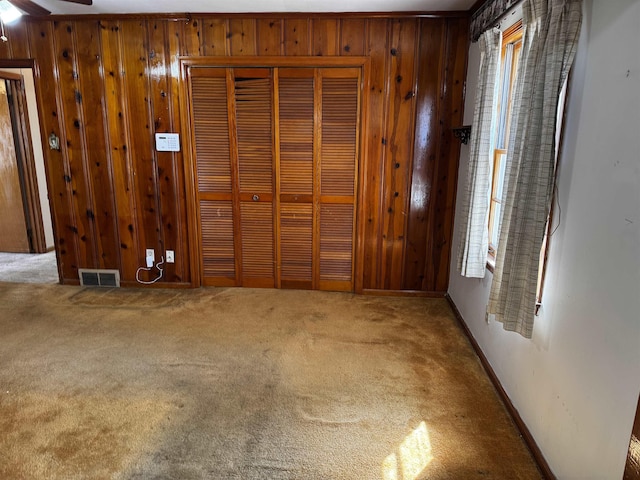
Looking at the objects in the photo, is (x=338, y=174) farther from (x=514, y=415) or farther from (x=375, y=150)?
(x=514, y=415)

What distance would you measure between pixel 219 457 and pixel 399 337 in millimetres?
1538

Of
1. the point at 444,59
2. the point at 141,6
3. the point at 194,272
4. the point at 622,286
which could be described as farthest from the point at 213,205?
the point at 622,286

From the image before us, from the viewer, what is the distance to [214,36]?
336 cm

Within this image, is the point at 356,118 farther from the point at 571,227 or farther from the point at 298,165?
the point at 571,227

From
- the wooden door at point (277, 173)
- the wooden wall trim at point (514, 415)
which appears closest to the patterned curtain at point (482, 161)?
the wooden wall trim at point (514, 415)

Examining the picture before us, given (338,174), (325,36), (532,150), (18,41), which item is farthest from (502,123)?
(18,41)

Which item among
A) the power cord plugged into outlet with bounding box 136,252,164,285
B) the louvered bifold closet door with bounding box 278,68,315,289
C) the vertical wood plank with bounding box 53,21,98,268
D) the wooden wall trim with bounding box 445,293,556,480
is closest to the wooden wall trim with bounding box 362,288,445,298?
the louvered bifold closet door with bounding box 278,68,315,289

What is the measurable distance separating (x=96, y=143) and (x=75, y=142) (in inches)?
7.5

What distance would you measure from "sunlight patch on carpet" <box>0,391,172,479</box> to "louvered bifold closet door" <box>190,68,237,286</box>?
1722 mm

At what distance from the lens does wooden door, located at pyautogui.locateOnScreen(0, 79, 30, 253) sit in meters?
4.57

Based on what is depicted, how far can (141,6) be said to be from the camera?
3.12 meters

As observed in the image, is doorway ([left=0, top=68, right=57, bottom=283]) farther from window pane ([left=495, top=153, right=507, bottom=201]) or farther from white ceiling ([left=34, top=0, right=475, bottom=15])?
window pane ([left=495, top=153, right=507, bottom=201])

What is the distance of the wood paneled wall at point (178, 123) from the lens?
3303 mm

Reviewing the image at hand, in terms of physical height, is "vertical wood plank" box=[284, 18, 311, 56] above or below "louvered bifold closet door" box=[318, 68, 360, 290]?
above
